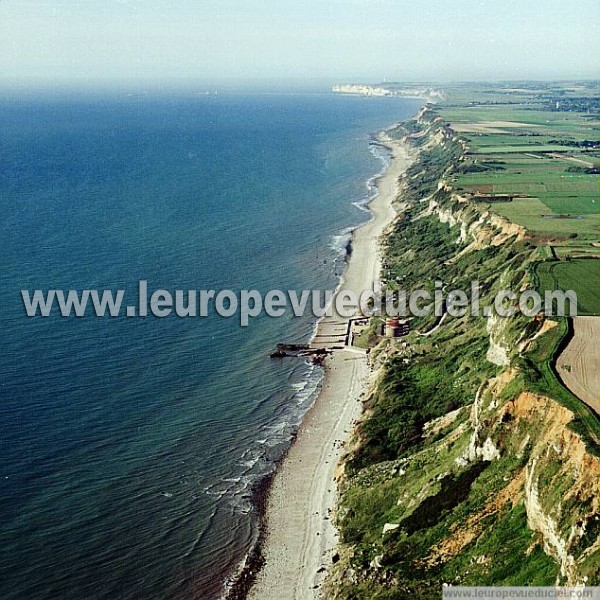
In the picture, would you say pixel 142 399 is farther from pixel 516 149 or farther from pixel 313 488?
pixel 516 149

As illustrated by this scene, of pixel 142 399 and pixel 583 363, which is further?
pixel 142 399

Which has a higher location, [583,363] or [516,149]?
[516,149]

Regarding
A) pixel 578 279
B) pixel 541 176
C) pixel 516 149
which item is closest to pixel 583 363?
pixel 578 279

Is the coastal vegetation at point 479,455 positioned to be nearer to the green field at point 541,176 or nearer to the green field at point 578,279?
the green field at point 578,279

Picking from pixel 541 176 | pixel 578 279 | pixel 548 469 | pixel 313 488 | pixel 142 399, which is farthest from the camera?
pixel 541 176

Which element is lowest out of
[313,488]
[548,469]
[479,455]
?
[313,488]
